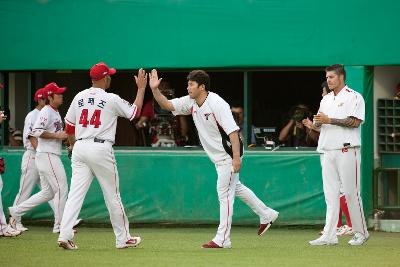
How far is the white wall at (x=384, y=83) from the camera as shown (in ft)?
54.0

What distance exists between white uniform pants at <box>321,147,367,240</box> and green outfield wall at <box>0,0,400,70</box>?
3337 mm

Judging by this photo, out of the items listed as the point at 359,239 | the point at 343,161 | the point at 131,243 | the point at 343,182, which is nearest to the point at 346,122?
the point at 343,161

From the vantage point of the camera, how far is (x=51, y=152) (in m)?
15.4

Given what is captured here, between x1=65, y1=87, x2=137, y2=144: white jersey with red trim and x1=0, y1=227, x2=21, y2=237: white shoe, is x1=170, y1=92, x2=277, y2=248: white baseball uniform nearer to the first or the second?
x1=65, y1=87, x2=137, y2=144: white jersey with red trim

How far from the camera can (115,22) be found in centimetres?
1719

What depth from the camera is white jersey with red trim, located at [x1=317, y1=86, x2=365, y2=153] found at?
13.1 m

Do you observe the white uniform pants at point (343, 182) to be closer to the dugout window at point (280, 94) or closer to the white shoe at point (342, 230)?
the white shoe at point (342, 230)

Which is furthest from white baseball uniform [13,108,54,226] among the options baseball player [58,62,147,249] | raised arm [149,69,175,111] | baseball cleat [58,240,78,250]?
raised arm [149,69,175,111]

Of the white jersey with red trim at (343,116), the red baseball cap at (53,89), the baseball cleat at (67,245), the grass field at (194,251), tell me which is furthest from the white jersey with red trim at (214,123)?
the red baseball cap at (53,89)

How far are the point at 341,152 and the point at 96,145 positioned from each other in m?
3.12

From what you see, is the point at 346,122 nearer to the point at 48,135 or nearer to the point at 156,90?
the point at 156,90

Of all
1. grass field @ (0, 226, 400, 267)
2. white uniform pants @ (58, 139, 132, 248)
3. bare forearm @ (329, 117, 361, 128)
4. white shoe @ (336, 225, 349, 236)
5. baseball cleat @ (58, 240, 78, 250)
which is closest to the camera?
grass field @ (0, 226, 400, 267)

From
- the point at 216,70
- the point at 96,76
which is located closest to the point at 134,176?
the point at 216,70

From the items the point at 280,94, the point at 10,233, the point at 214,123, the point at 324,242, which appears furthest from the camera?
the point at 280,94
